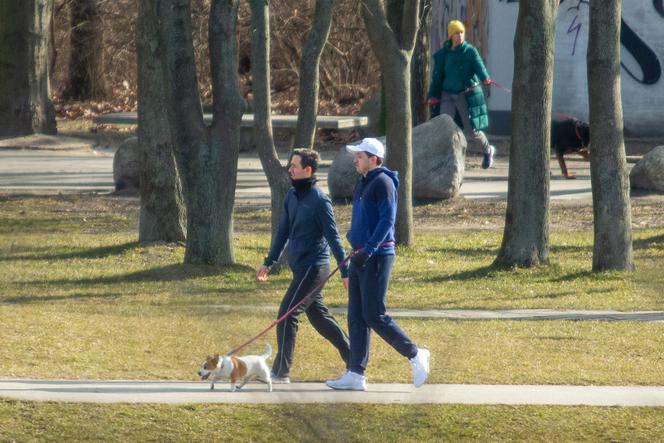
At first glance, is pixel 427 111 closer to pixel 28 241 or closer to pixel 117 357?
pixel 28 241

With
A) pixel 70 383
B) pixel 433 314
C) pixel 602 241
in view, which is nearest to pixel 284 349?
pixel 70 383

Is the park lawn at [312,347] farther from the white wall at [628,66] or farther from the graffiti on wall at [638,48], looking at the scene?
the graffiti on wall at [638,48]

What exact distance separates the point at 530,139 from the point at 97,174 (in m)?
11.0

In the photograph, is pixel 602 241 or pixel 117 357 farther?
pixel 602 241

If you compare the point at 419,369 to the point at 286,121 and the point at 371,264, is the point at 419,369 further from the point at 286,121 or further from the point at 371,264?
the point at 286,121

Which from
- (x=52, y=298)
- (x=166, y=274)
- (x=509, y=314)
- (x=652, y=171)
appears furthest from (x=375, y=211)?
(x=652, y=171)

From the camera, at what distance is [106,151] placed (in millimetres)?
27781

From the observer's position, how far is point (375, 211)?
8.48 metres

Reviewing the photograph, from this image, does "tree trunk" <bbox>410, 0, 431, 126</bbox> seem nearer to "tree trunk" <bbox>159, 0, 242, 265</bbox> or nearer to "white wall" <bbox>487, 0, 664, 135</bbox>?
"white wall" <bbox>487, 0, 664, 135</bbox>

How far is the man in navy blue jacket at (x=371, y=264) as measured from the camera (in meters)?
8.41

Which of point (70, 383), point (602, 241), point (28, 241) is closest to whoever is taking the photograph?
point (70, 383)

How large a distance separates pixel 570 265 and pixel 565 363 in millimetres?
5350

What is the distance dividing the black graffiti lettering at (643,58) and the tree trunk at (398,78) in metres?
13.1

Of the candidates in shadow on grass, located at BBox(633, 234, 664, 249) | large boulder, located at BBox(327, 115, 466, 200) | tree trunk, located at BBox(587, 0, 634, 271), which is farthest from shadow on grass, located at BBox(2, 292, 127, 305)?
large boulder, located at BBox(327, 115, 466, 200)
